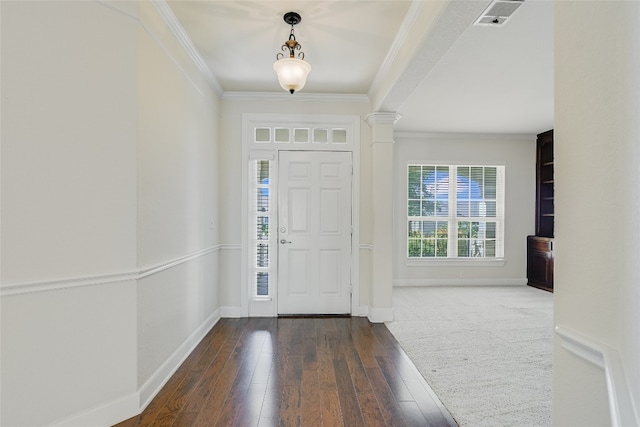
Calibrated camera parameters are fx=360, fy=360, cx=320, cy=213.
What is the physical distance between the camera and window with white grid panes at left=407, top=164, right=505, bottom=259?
659cm

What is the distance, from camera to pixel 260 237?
14.9 feet

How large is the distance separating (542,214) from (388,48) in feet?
16.4

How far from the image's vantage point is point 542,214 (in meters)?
6.56

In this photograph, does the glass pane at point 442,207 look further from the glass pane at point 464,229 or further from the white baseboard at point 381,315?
the white baseboard at point 381,315

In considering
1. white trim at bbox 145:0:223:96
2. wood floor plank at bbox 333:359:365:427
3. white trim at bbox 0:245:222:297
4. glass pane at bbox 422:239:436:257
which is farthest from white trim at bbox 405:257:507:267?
white trim at bbox 0:245:222:297

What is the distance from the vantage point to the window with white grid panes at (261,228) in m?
4.52

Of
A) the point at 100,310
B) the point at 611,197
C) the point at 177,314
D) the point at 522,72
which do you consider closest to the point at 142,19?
the point at 100,310

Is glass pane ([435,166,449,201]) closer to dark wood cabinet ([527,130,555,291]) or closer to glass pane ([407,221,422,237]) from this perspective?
glass pane ([407,221,422,237])

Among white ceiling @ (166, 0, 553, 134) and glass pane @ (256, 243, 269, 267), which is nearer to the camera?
white ceiling @ (166, 0, 553, 134)

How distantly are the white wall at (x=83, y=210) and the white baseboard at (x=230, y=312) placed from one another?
1699 millimetres

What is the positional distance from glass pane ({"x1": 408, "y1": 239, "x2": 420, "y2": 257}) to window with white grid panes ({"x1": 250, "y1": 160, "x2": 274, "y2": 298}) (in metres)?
3.07

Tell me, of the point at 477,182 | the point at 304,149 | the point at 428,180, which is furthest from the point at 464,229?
the point at 304,149

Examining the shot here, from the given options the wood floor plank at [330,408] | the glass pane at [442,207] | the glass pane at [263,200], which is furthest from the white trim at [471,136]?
the wood floor plank at [330,408]

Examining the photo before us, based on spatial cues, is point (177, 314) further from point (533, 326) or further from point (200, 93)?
point (533, 326)
